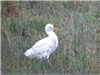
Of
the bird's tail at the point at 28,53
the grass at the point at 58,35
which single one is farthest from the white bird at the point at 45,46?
the grass at the point at 58,35

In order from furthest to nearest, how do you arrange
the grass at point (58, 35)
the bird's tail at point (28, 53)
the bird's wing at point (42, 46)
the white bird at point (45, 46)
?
the bird's wing at point (42, 46) → the white bird at point (45, 46) → the bird's tail at point (28, 53) → the grass at point (58, 35)

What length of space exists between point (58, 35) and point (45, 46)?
23.5 inches

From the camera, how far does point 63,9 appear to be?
1207cm

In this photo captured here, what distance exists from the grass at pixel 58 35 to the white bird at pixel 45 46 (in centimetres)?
10

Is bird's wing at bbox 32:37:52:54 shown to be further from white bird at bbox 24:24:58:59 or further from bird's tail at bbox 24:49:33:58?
bird's tail at bbox 24:49:33:58

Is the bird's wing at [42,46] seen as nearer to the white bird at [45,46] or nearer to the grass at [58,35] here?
the white bird at [45,46]

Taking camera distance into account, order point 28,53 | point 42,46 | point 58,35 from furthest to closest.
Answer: point 58,35 < point 42,46 < point 28,53

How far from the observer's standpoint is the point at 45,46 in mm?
10000

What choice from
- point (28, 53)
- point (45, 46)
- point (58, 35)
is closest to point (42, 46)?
point (45, 46)

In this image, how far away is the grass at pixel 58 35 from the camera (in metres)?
8.32

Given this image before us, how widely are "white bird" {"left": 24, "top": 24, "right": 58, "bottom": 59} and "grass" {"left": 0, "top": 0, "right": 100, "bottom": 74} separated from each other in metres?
0.10

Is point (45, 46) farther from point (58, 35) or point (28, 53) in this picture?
point (28, 53)

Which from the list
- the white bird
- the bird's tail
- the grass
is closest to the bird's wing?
the white bird

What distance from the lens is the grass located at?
8320mm
